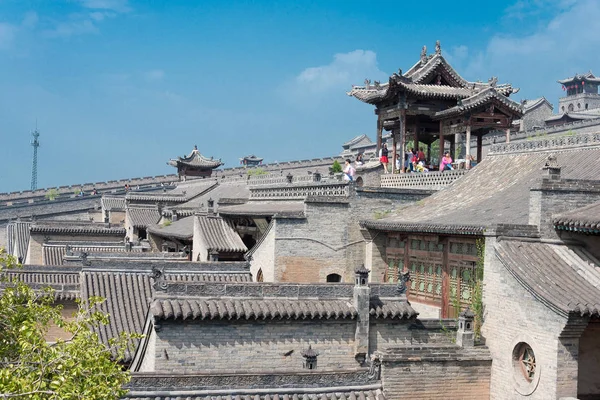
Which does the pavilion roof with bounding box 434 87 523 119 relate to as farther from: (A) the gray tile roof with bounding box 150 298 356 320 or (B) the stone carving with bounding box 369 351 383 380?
(B) the stone carving with bounding box 369 351 383 380

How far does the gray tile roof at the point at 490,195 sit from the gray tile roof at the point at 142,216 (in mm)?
19447

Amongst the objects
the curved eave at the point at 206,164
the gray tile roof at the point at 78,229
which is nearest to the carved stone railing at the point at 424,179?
the gray tile roof at the point at 78,229

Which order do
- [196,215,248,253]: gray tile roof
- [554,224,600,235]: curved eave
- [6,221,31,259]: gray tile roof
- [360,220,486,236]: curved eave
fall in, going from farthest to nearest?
[6,221,31,259]: gray tile roof → [196,215,248,253]: gray tile roof → [360,220,486,236]: curved eave → [554,224,600,235]: curved eave

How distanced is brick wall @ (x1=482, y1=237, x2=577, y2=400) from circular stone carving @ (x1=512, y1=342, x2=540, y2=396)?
0.03 metres

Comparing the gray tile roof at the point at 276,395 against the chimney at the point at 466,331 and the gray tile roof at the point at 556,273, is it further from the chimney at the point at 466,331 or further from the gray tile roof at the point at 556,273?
the gray tile roof at the point at 556,273

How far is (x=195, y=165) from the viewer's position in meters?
55.0

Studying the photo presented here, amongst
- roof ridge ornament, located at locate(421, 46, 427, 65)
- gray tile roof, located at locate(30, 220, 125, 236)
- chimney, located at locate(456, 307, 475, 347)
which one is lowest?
chimney, located at locate(456, 307, 475, 347)

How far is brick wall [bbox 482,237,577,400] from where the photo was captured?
12.0 metres

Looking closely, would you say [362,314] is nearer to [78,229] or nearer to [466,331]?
[466,331]

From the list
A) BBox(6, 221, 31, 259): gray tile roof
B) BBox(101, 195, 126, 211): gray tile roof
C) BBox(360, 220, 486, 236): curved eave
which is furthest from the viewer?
BBox(101, 195, 126, 211): gray tile roof

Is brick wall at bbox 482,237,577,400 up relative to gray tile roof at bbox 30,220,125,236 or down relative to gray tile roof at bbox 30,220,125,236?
down

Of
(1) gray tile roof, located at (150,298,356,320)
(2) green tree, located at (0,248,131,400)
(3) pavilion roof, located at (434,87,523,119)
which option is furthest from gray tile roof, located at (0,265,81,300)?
(2) green tree, located at (0,248,131,400)

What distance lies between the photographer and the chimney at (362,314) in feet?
48.2

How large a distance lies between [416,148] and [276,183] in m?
5.85
